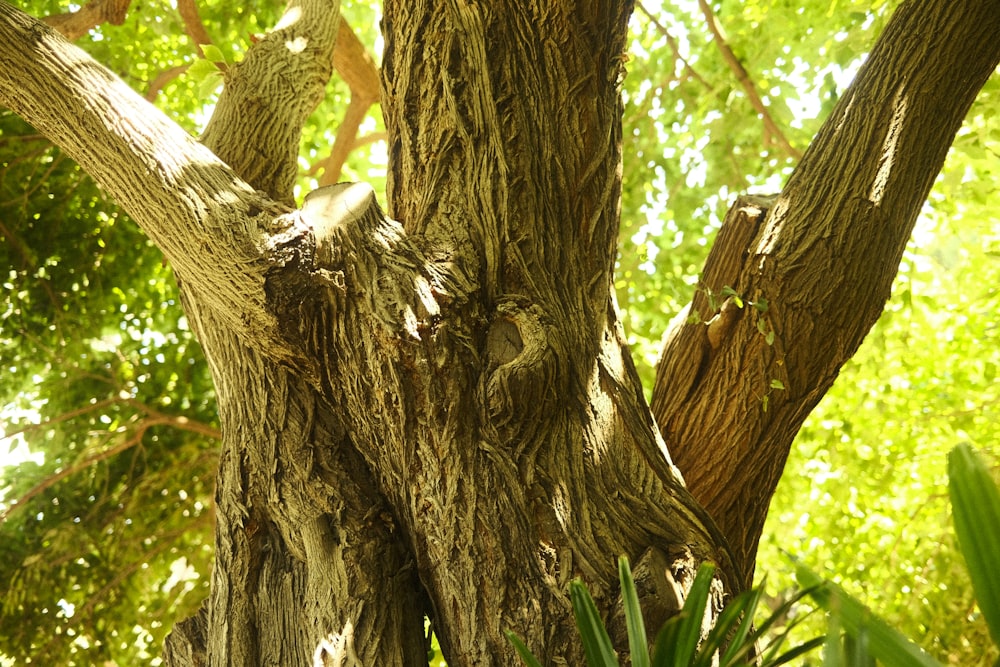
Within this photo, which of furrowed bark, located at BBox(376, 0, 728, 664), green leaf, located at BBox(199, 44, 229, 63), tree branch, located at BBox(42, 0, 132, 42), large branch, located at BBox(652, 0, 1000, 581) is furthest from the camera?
tree branch, located at BBox(42, 0, 132, 42)

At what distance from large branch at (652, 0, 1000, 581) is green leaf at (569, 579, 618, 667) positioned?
0.86 metres

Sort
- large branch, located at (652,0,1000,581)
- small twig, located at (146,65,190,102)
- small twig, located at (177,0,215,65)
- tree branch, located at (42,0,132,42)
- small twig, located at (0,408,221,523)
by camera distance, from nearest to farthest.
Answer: large branch, located at (652,0,1000,581)
tree branch, located at (42,0,132,42)
small twig, located at (177,0,215,65)
small twig, located at (0,408,221,523)
small twig, located at (146,65,190,102)

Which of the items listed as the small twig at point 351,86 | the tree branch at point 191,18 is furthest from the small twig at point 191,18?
the small twig at point 351,86

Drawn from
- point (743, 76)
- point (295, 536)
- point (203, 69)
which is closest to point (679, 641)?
point (295, 536)

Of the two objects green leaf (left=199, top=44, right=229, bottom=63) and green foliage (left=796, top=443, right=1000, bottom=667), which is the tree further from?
green foliage (left=796, top=443, right=1000, bottom=667)

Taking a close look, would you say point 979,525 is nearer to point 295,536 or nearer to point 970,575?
point 970,575

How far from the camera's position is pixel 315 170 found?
13.5ft

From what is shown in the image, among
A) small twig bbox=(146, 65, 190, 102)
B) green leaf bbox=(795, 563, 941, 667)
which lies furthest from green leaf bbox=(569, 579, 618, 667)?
small twig bbox=(146, 65, 190, 102)

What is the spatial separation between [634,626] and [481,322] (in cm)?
73

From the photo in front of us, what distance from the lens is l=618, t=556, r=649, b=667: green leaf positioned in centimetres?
109

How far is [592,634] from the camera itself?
1.17m

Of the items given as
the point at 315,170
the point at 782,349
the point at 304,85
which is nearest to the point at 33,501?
the point at 315,170

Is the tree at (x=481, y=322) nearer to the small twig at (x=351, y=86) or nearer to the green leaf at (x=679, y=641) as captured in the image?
the green leaf at (x=679, y=641)

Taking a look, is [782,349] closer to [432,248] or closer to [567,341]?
[567,341]
